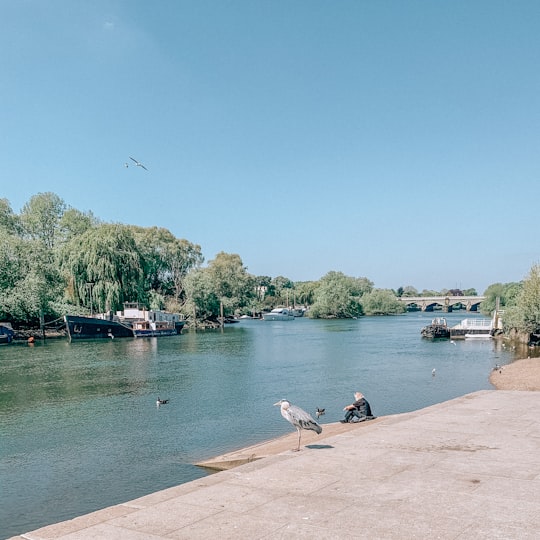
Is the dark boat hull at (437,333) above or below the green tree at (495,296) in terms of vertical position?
below

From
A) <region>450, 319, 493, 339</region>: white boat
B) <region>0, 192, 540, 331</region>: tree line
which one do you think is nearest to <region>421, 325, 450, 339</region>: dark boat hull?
<region>450, 319, 493, 339</region>: white boat

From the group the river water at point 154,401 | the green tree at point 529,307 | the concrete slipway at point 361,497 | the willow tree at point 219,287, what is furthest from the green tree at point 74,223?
the concrete slipway at point 361,497

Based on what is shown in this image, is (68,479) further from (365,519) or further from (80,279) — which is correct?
(80,279)

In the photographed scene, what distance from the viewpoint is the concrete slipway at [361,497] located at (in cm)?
791

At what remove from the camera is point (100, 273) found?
78.3m

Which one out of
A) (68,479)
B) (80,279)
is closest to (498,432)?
(68,479)

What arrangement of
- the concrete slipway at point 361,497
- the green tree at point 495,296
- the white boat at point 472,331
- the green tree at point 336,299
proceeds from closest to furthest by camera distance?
the concrete slipway at point 361,497, the white boat at point 472,331, the green tree at point 495,296, the green tree at point 336,299

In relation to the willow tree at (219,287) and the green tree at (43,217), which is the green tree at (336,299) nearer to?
the willow tree at (219,287)

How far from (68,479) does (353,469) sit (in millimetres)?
9421

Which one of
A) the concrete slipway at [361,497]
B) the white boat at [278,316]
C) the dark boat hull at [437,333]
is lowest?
the dark boat hull at [437,333]

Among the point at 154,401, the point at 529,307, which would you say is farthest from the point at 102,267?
the point at 529,307

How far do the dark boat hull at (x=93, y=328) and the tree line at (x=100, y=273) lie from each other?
344cm

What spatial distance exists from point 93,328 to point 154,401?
4900cm

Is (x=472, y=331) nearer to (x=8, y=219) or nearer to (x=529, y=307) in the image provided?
(x=529, y=307)
